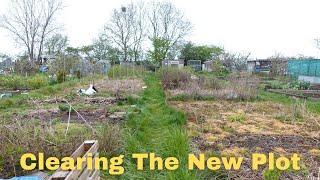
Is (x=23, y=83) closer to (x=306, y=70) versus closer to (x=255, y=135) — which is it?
(x=255, y=135)

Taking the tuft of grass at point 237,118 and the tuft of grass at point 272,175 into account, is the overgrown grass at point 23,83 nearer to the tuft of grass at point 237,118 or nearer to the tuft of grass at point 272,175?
the tuft of grass at point 237,118

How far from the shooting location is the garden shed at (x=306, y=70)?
22277mm

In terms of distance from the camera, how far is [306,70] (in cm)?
2400

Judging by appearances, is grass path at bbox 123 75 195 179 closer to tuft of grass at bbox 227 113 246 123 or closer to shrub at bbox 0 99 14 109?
tuft of grass at bbox 227 113 246 123

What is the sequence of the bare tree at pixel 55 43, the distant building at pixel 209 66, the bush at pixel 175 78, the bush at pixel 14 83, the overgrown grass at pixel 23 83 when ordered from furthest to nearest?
the bare tree at pixel 55 43, the distant building at pixel 209 66, the bush at pixel 14 83, the overgrown grass at pixel 23 83, the bush at pixel 175 78

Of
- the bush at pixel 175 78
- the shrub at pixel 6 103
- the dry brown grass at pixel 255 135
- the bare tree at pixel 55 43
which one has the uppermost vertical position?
the bare tree at pixel 55 43

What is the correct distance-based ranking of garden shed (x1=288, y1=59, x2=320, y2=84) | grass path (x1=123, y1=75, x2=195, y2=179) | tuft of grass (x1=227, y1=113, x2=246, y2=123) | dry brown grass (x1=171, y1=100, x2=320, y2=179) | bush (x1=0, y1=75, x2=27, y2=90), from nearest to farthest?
1. grass path (x1=123, y1=75, x2=195, y2=179)
2. dry brown grass (x1=171, y1=100, x2=320, y2=179)
3. tuft of grass (x1=227, y1=113, x2=246, y2=123)
4. bush (x1=0, y1=75, x2=27, y2=90)
5. garden shed (x1=288, y1=59, x2=320, y2=84)

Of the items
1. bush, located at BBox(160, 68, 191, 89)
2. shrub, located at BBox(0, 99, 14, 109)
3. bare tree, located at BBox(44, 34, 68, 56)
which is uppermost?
bare tree, located at BBox(44, 34, 68, 56)

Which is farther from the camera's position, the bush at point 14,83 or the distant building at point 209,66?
the distant building at point 209,66

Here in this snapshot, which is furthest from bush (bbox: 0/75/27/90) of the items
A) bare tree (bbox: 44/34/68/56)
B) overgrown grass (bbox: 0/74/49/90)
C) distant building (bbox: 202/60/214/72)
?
bare tree (bbox: 44/34/68/56)

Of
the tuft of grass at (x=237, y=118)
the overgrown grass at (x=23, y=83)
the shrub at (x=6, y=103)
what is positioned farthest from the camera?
the overgrown grass at (x=23, y=83)

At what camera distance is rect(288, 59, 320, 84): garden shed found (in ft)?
73.1

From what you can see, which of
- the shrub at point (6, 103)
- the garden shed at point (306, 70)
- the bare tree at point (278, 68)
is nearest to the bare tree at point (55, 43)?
the bare tree at point (278, 68)

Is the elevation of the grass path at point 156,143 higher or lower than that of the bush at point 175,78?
lower
